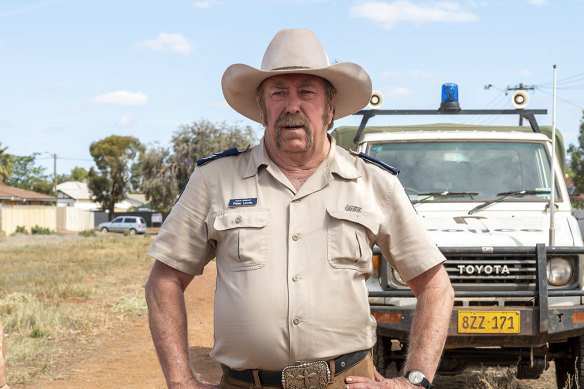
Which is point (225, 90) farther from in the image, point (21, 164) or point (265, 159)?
point (21, 164)

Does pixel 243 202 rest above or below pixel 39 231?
above

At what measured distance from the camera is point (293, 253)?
2.88 meters

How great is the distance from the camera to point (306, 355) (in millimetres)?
2846

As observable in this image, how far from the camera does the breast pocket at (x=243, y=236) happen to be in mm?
2891

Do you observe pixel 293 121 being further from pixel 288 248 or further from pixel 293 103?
pixel 288 248

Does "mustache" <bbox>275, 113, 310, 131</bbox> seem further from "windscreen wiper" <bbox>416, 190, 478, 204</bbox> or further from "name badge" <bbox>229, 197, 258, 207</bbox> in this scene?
"windscreen wiper" <bbox>416, 190, 478, 204</bbox>

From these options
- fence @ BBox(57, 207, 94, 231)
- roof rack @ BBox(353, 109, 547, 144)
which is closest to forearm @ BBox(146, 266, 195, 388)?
roof rack @ BBox(353, 109, 547, 144)

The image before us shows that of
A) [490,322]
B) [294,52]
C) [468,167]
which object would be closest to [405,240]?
[294,52]

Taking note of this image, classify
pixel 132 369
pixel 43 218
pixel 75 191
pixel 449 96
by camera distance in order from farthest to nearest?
1. pixel 75 191
2. pixel 43 218
3. pixel 132 369
4. pixel 449 96

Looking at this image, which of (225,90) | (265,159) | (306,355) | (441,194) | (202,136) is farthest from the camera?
(202,136)

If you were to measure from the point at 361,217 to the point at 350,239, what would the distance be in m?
0.11

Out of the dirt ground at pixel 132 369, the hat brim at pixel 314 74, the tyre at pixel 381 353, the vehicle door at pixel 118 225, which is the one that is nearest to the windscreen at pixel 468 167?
the tyre at pixel 381 353

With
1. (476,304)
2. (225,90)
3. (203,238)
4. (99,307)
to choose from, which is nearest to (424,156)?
(476,304)

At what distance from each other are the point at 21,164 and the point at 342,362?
10246cm
